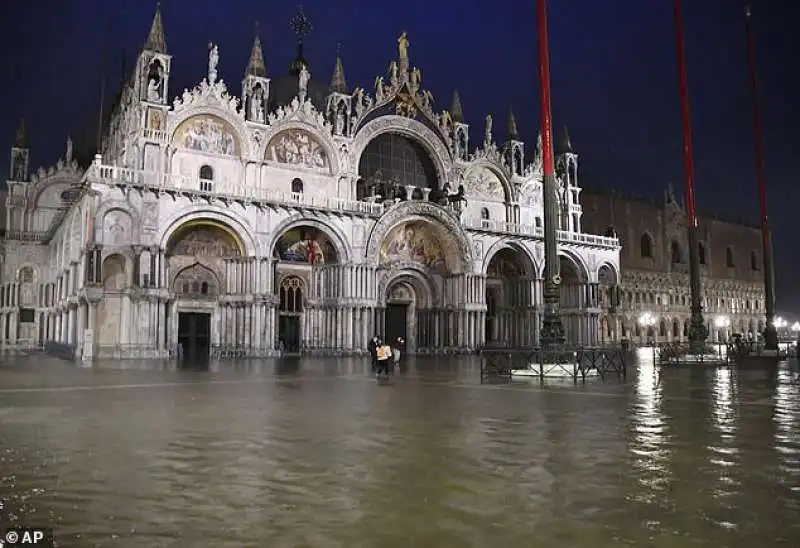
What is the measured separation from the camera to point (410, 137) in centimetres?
4912

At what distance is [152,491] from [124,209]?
31409 millimetres

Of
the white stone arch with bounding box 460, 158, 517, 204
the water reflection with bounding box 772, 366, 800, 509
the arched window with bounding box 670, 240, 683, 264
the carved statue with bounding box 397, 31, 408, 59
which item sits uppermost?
the carved statue with bounding box 397, 31, 408, 59

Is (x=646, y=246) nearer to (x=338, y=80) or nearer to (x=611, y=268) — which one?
(x=611, y=268)

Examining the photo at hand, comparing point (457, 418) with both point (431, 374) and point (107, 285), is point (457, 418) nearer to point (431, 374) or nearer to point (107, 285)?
point (431, 374)

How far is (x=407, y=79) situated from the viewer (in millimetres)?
48094

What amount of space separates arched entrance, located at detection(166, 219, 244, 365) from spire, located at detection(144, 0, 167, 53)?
1045cm

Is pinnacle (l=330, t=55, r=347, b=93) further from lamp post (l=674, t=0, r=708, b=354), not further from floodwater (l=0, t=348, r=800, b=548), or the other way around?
floodwater (l=0, t=348, r=800, b=548)

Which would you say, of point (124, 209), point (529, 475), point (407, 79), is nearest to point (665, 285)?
point (407, 79)

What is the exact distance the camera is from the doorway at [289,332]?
4310 centimetres

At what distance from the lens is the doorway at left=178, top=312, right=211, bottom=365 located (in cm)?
4022

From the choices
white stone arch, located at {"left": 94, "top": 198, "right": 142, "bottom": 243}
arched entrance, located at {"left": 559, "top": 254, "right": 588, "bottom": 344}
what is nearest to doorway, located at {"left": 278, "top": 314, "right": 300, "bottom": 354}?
white stone arch, located at {"left": 94, "top": 198, "right": 142, "bottom": 243}

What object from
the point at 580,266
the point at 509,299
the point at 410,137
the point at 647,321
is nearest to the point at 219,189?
the point at 410,137

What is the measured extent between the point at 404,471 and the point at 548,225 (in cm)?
1719

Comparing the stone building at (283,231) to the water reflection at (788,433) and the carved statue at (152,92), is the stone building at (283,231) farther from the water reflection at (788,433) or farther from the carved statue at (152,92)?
the water reflection at (788,433)
